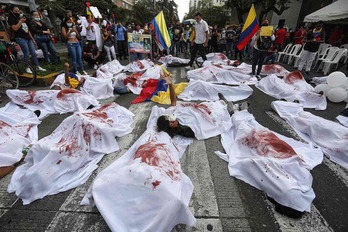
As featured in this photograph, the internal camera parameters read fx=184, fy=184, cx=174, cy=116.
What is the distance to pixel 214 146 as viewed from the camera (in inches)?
116

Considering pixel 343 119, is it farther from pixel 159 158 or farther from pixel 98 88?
pixel 98 88

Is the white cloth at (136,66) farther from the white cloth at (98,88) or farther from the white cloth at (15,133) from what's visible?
the white cloth at (15,133)

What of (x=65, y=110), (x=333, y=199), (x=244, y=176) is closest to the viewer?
(x=333, y=199)

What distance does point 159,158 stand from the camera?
1.87 m

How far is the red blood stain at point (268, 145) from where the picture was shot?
2.23 metres

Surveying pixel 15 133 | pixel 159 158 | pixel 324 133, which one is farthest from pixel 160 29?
pixel 159 158

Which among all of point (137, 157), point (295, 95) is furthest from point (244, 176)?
point (295, 95)

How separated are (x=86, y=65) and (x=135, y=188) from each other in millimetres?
8481

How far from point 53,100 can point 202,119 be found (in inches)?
130

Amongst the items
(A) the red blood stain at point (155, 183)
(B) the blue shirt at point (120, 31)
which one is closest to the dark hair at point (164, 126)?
(A) the red blood stain at point (155, 183)

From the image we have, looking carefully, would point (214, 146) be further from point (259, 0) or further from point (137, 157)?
point (259, 0)

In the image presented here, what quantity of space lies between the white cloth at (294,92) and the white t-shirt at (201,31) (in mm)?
2963

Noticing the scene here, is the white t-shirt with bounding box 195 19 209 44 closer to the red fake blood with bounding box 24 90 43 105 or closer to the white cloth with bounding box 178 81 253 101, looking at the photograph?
the white cloth with bounding box 178 81 253 101

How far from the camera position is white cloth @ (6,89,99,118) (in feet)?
13.2
